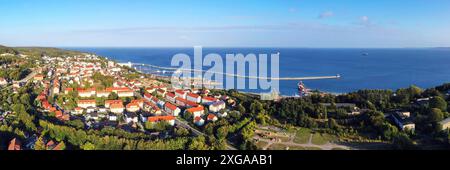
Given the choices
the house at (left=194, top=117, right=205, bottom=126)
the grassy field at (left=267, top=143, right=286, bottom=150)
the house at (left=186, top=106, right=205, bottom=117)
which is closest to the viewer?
the grassy field at (left=267, top=143, right=286, bottom=150)

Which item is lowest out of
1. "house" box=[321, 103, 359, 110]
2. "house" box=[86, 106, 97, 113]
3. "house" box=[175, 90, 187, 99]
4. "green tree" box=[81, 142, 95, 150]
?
"green tree" box=[81, 142, 95, 150]

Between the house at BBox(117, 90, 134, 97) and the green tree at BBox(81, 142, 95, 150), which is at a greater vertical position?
the house at BBox(117, 90, 134, 97)

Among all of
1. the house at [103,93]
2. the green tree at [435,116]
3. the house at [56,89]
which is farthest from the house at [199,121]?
the house at [56,89]

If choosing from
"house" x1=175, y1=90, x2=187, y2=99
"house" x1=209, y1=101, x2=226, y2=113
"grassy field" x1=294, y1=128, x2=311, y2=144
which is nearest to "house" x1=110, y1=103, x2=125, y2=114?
"house" x1=175, y1=90, x2=187, y2=99

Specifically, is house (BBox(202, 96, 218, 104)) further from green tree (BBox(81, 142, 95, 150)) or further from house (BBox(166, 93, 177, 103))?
green tree (BBox(81, 142, 95, 150))

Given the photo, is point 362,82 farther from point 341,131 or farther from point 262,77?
point 341,131

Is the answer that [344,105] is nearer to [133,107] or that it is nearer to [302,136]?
[302,136]

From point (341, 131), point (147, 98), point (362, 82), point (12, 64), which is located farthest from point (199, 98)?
point (362, 82)
